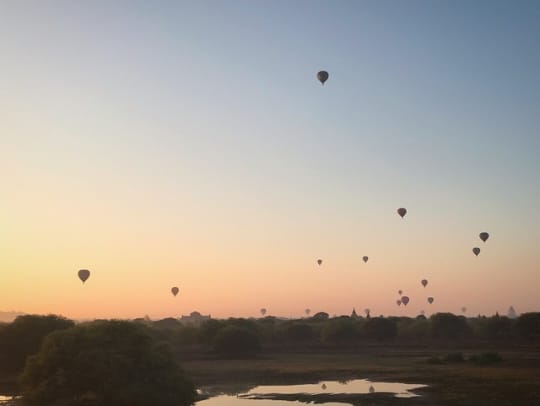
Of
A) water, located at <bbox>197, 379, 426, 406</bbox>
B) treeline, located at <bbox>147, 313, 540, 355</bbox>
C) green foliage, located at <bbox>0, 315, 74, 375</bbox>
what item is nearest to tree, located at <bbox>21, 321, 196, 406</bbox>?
water, located at <bbox>197, 379, 426, 406</bbox>

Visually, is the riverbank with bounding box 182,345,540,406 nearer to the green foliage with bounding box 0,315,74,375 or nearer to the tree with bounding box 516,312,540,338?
the green foliage with bounding box 0,315,74,375

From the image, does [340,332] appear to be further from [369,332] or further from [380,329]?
[380,329]

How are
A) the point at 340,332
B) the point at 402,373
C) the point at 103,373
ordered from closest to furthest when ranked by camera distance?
the point at 103,373, the point at 402,373, the point at 340,332

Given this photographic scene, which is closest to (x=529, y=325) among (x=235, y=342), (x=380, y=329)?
(x=380, y=329)

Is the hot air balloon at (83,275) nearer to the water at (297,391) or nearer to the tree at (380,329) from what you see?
the water at (297,391)

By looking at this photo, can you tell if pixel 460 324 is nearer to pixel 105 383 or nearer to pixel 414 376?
pixel 414 376

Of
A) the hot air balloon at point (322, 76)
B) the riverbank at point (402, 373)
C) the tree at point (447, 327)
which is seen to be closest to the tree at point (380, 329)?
the tree at point (447, 327)
